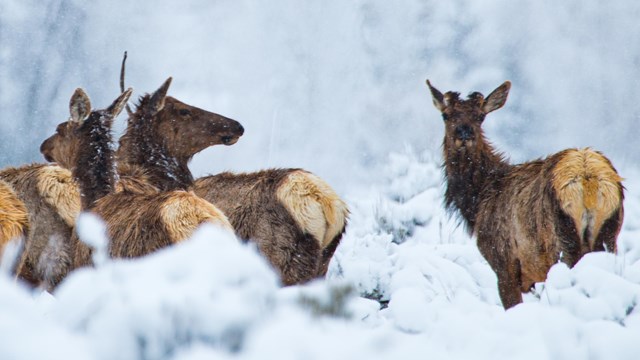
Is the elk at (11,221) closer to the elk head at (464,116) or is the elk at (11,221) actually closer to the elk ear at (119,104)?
the elk ear at (119,104)

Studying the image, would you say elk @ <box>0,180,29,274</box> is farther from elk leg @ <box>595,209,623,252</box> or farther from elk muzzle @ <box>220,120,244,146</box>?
elk leg @ <box>595,209,623,252</box>

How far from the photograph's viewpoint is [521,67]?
14.1 meters

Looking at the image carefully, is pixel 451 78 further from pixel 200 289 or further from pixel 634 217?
pixel 200 289

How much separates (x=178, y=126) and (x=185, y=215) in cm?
233

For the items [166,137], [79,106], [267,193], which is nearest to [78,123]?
[79,106]

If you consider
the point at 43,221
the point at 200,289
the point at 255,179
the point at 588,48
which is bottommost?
the point at 200,289

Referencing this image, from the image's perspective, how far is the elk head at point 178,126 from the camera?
606 centimetres

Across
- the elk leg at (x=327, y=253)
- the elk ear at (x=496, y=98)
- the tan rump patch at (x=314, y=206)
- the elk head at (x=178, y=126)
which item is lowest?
the elk leg at (x=327, y=253)

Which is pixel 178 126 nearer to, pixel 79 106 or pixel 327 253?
pixel 79 106

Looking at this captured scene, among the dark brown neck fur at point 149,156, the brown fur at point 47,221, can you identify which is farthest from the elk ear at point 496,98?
the brown fur at point 47,221

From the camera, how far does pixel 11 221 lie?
379 centimetres

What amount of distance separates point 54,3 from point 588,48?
11.5m

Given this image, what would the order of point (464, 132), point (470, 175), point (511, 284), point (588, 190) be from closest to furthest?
point (588, 190), point (511, 284), point (470, 175), point (464, 132)

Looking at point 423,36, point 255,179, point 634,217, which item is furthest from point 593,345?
point 423,36
